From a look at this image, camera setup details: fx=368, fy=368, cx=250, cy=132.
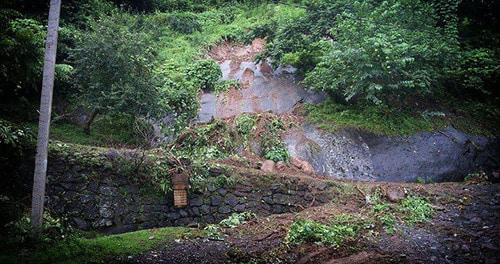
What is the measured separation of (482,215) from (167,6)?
15.9 m

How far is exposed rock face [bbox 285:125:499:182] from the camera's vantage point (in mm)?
9805

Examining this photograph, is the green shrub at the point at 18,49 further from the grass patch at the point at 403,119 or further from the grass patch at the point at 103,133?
the grass patch at the point at 403,119

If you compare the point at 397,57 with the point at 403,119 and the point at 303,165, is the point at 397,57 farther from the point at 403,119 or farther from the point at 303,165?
the point at 303,165

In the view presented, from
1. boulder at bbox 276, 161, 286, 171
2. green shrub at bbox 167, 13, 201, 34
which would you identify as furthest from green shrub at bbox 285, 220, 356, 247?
green shrub at bbox 167, 13, 201, 34

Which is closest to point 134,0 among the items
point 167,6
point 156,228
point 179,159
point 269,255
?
point 167,6

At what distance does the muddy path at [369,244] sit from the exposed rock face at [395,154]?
1.79 metres

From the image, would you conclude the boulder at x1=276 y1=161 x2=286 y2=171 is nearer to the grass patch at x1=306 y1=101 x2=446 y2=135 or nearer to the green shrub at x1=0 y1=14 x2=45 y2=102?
the grass patch at x1=306 y1=101 x2=446 y2=135

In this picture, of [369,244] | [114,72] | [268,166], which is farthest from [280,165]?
[114,72]

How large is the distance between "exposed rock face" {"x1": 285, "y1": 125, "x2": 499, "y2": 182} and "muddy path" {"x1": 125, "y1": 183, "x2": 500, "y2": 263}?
1.79 meters

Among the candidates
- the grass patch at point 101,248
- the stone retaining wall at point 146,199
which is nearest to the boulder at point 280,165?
the stone retaining wall at point 146,199

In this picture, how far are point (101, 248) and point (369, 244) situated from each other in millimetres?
4579

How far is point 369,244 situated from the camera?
6.57 metres

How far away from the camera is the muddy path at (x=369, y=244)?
6.18 m

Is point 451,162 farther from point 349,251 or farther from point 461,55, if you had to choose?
point 349,251
